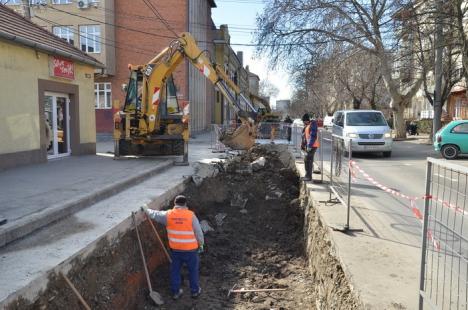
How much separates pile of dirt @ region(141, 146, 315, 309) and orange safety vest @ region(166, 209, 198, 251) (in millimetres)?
825

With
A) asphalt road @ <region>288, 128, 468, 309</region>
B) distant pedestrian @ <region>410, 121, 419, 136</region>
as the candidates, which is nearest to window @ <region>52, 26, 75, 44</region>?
asphalt road @ <region>288, 128, 468, 309</region>

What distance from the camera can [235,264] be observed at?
759 cm

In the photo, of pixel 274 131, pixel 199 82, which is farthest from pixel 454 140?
pixel 199 82

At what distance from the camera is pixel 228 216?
10031mm

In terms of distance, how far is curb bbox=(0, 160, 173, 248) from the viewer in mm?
5360

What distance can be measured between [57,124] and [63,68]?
192 cm

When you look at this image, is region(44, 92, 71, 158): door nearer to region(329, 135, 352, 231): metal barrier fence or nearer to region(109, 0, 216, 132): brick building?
region(329, 135, 352, 231): metal barrier fence

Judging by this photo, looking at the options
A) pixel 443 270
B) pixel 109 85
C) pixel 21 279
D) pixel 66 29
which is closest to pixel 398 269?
pixel 443 270

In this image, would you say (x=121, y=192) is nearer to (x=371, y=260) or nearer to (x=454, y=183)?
(x=371, y=260)

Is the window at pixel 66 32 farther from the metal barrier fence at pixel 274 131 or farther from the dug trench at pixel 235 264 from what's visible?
the dug trench at pixel 235 264

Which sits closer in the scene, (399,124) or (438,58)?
(438,58)

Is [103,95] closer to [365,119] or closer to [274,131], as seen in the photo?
[274,131]

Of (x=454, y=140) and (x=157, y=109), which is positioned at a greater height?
(x=157, y=109)

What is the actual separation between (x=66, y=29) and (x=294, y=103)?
84710 millimetres
